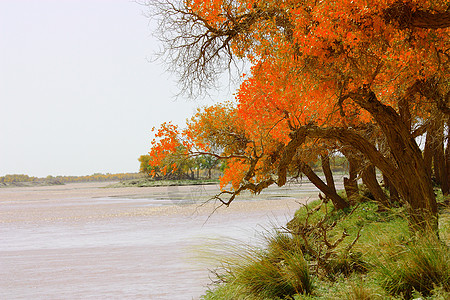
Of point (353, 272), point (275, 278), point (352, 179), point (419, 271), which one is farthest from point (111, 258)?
point (419, 271)

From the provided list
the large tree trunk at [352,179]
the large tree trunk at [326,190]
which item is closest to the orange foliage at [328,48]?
the large tree trunk at [352,179]

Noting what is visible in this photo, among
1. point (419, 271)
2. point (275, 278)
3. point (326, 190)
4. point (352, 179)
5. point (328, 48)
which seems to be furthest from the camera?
point (326, 190)

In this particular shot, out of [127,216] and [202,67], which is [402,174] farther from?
[127,216]

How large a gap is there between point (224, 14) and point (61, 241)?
561 inches

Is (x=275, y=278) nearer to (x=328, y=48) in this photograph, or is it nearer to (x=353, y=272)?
(x=353, y=272)

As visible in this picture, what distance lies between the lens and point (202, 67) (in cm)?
1190

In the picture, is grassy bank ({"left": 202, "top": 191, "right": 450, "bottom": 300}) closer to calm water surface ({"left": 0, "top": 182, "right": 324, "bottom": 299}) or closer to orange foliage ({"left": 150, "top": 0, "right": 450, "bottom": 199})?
calm water surface ({"left": 0, "top": 182, "right": 324, "bottom": 299})

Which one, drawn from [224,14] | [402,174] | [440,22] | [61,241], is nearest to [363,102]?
[402,174]

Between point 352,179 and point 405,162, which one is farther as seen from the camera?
point 352,179

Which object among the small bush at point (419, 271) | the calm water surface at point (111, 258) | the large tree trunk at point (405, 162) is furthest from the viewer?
the calm water surface at point (111, 258)

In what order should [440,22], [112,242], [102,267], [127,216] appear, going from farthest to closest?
[127,216] → [112,242] → [102,267] → [440,22]

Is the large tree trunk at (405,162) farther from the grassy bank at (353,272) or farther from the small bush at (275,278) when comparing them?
the small bush at (275,278)

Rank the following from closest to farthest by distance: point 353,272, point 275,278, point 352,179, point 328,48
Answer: point 275,278, point 353,272, point 328,48, point 352,179

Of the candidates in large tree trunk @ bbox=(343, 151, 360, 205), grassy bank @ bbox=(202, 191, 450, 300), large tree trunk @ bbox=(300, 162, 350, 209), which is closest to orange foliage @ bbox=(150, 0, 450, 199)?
Answer: grassy bank @ bbox=(202, 191, 450, 300)
